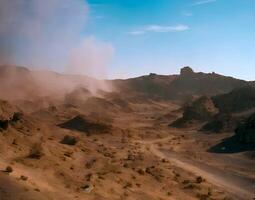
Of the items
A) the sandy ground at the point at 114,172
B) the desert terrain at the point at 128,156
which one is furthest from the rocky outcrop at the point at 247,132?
the sandy ground at the point at 114,172

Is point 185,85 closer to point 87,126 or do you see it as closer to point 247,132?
point 87,126

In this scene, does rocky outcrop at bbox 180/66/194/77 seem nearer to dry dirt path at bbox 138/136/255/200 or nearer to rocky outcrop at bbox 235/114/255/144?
rocky outcrop at bbox 235/114/255/144

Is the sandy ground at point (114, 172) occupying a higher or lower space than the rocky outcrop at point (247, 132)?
lower

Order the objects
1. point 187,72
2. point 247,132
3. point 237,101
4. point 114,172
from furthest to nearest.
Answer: point 187,72 < point 237,101 < point 247,132 < point 114,172

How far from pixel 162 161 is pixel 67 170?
18.9 m

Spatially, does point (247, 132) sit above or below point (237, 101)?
below

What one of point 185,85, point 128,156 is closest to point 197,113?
point 128,156

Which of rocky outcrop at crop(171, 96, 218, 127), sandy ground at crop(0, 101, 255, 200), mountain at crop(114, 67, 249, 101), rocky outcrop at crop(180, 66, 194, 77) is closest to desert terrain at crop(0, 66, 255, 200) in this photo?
sandy ground at crop(0, 101, 255, 200)

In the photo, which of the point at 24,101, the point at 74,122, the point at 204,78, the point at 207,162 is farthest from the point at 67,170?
the point at 204,78

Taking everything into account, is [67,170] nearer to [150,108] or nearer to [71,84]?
[150,108]

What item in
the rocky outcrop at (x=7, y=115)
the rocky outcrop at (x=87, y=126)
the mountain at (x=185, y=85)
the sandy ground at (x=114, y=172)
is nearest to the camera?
the sandy ground at (x=114, y=172)

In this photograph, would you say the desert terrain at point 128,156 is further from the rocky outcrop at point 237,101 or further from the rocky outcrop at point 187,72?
the rocky outcrop at point 187,72

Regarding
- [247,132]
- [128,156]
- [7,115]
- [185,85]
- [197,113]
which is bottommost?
[128,156]

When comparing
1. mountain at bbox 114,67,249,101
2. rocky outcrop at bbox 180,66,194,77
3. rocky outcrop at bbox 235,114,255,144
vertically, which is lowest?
rocky outcrop at bbox 235,114,255,144
